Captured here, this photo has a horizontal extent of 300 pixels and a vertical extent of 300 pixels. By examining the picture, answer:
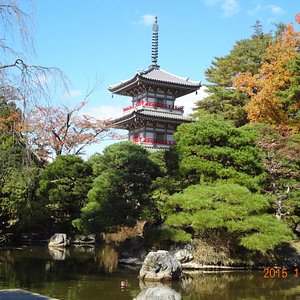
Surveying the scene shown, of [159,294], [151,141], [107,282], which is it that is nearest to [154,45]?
[151,141]

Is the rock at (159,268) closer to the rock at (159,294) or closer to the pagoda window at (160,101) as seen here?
the rock at (159,294)

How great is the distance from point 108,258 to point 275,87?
13238 millimetres

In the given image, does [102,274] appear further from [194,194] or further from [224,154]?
[224,154]

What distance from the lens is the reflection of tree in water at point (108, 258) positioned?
42.7ft

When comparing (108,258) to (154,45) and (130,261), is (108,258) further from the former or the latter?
(154,45)

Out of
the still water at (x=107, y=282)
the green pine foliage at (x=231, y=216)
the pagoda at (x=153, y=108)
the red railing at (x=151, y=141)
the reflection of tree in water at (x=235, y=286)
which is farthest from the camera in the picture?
the pagoda at (x=153, y=108)

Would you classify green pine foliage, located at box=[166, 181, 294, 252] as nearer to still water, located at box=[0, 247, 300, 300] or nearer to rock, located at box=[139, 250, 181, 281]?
still water, located at box=[0, 247, 300, 300]

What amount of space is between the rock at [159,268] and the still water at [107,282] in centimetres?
30

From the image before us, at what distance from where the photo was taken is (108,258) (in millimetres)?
15617

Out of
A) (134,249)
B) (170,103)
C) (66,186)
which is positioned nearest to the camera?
(134,249)

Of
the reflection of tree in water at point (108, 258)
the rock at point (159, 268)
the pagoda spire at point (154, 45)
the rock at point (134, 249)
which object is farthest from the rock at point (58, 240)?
the pagoda spire at point (154, 45)

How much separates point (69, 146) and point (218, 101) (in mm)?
10896

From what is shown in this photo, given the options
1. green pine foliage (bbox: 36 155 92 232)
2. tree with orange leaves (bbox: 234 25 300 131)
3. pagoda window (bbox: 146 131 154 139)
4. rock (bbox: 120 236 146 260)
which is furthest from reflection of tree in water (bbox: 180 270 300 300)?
pagoda window (bbox: 146 131 154 139)

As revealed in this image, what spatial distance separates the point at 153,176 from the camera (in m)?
15.7
